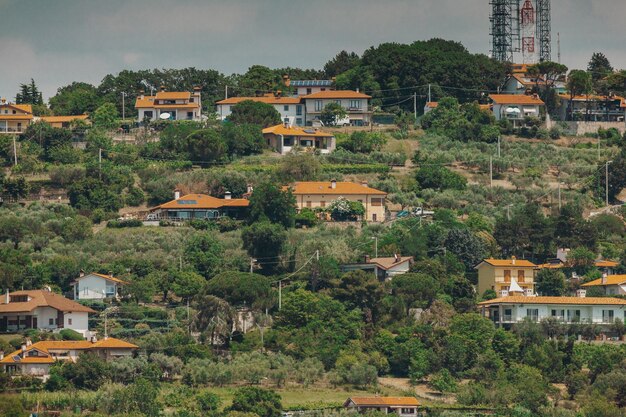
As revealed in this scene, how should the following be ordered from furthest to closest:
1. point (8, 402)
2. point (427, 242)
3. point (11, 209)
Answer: point (11, 209) < point (427, 242) < point (8, 402)

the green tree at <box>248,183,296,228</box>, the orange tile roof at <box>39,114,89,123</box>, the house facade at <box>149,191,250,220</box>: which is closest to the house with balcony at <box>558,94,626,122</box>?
the house facade at <box>149,191,250,220</box>

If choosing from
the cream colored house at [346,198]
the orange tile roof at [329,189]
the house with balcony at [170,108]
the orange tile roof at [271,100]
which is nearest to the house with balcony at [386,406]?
the cream colored house at [346,198]

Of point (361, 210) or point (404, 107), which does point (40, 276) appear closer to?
point (361, 210)

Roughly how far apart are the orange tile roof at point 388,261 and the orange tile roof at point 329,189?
1074cm

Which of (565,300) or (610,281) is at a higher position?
(610,281)

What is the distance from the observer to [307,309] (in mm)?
93250

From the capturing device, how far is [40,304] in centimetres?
9306

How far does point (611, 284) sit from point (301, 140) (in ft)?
104

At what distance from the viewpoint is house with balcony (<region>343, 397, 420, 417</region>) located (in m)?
82.4

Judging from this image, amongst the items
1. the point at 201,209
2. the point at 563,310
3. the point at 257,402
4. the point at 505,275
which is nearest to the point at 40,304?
the point at 257,402

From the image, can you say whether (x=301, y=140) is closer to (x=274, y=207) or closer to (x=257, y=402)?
(x=274, y=207)

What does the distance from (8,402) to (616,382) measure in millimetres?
27569

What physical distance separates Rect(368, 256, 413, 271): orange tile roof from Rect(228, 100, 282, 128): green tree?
2922 cm

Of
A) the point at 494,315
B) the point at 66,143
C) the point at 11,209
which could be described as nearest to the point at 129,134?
the point at 66,143
